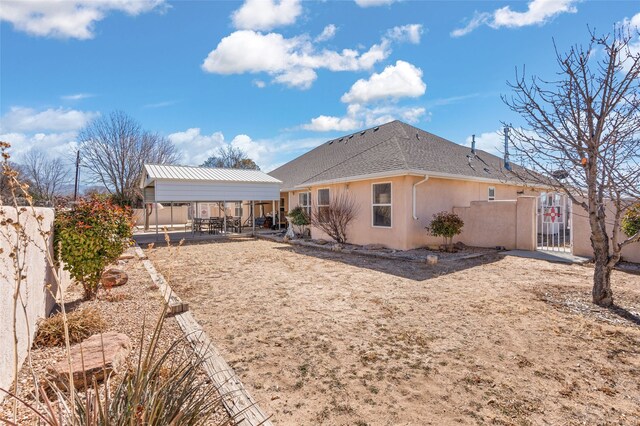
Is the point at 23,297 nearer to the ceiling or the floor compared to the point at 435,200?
nearer to the floor

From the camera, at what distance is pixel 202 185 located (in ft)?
52.7

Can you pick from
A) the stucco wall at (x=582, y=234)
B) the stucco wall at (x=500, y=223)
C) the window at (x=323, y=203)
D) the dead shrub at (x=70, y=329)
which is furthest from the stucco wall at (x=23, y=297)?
the stucco wall at (x=500, y=223)

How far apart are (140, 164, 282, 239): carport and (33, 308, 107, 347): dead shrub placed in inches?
451

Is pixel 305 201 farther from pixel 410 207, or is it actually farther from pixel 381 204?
pixel 410 207

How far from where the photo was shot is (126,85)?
19703 millimetres

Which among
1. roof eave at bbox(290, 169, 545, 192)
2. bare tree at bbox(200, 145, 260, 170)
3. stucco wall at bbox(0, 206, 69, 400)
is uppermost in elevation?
bare tree at bbox(200, 145, 260, 170)

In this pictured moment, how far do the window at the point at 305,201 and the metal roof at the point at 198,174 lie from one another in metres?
1.86

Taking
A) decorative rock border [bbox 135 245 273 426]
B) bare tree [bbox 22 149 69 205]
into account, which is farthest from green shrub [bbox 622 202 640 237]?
bare tree [bbox 22 149 69 205]

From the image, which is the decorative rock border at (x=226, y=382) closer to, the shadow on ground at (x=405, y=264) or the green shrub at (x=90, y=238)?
the green shrub at (x=90, y=238)

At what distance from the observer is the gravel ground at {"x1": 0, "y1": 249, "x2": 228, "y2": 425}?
2717 millimetres

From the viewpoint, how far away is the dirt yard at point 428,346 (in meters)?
2.70

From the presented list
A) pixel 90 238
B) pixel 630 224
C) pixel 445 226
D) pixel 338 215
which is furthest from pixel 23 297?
pixel 630 224

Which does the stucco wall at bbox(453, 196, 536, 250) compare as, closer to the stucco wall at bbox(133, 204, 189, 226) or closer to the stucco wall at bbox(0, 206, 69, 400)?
the stucco wall at bbox(0, 206, 69, 400)

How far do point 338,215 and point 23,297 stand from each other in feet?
34.8
